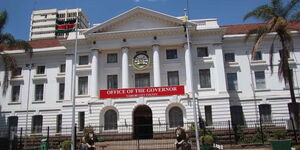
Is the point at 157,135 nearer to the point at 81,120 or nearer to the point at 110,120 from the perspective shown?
Answer: the point at 110,120

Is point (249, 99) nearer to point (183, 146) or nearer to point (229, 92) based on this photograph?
point (229, 92)

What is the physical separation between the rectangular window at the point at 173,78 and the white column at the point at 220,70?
14.7ft

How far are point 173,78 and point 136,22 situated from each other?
7.78 metres

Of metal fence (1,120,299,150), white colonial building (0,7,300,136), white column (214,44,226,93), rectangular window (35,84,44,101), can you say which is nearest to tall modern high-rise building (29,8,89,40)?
rectangular window (35,84,44,101)

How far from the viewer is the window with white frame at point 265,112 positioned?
1064 inches

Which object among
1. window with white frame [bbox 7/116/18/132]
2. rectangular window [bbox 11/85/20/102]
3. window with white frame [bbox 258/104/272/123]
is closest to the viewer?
window with white frame [bbox 258/104/272/123]

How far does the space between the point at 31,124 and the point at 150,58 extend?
1638 cm

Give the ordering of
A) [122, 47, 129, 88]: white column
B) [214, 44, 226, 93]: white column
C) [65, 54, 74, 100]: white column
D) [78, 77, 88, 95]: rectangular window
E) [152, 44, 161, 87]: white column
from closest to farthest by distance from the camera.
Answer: [214, 44, 226, 93]: white column, [152, 44, 161, 87]: white column, [122, 47, 129, 88]: white column, [65, 54, 74, 100]: white column, [78, 77, 88, 95]: rectangular window

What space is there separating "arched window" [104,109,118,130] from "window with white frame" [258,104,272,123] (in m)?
16.1

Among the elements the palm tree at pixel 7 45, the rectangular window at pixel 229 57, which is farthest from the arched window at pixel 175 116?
the palm tree at pixel 7 45

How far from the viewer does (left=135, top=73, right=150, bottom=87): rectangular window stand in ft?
92.2

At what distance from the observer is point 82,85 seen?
28.8m

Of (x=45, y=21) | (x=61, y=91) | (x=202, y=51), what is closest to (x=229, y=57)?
(x=202, y=51)

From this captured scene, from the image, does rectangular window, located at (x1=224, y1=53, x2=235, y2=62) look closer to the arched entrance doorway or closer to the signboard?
the signboard
